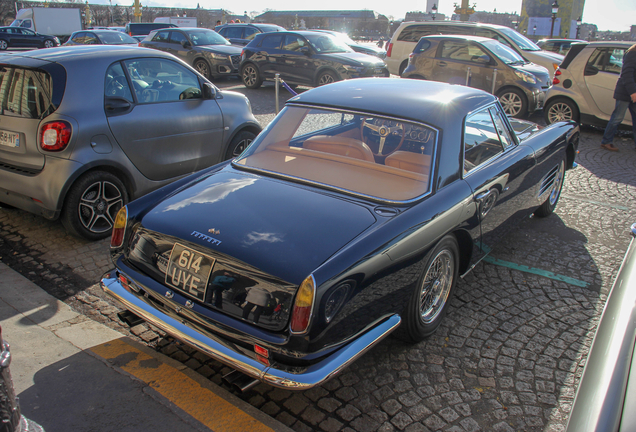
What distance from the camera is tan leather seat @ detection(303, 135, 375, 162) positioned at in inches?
138

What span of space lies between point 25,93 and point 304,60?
9385 millimetres

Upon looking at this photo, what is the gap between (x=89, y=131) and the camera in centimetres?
443

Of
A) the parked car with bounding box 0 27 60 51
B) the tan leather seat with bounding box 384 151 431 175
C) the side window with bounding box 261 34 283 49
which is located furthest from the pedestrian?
the parked car with bounding box 0 27 60 51

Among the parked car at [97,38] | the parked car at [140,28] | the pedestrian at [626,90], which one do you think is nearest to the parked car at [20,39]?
the parked car at [140,28]

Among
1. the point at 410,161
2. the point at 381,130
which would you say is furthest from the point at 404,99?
the point at 410,161

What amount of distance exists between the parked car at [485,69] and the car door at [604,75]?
1283mm

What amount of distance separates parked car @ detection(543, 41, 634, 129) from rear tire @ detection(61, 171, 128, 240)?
26.9ft

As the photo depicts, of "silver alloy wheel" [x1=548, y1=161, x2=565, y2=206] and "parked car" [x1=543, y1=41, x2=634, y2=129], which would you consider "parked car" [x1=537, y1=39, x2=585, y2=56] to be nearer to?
"parked car" [x1=543, y1=41, x2=634, y2=129]

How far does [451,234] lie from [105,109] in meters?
3.38

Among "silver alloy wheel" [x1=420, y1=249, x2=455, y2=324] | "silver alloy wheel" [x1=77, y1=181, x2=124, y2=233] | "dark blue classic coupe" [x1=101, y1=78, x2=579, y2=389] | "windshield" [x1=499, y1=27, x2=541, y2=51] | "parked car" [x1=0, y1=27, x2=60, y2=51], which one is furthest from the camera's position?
"parked car" [x1=0, y1=27, x2=60, y2=51]

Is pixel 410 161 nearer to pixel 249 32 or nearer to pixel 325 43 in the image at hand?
pixel 325 43

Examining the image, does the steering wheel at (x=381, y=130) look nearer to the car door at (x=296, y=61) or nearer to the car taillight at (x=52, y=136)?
the car taillight at (x=52, y=136)

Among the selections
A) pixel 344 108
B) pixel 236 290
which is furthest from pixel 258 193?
pixel 344 108

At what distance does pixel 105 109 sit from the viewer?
462 centimetres
